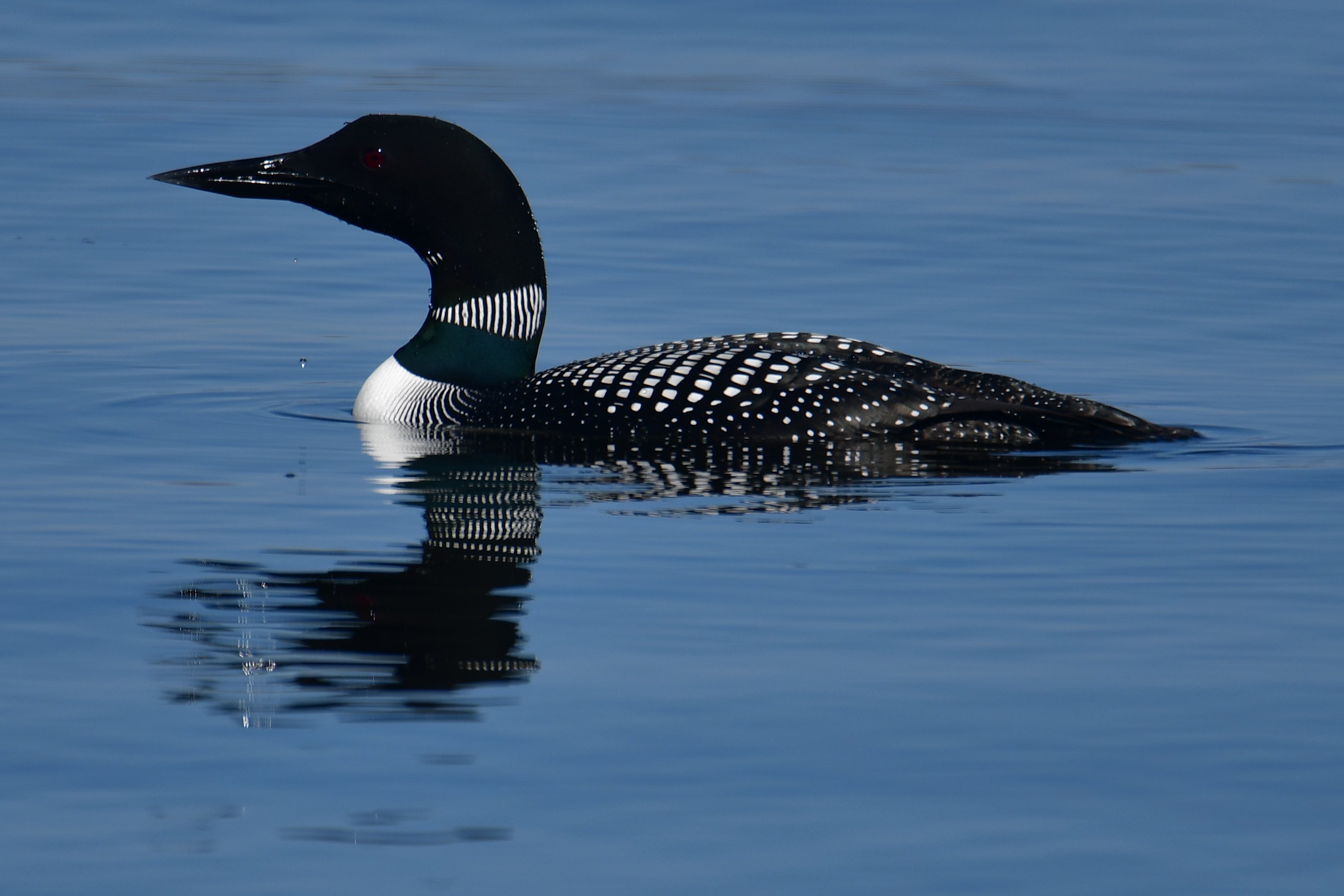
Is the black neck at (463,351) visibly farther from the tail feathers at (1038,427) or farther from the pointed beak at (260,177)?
the tail feathers at (1038,427)

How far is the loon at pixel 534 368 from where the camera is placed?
226 inches

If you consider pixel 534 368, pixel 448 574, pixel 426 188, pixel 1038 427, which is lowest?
pixel 448 574

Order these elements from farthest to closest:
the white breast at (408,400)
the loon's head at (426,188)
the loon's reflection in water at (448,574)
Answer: the loon's head at (426,188)
the white breast at (408,400)
the loon's reflection in water at (448,574)

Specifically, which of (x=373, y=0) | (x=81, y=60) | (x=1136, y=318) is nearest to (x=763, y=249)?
(x=1136, y=318)

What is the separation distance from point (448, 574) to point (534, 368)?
2186 millimetres

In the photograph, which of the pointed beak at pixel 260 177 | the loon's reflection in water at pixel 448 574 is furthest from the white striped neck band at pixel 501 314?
the pointed beak at pixel 260 177

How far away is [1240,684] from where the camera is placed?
361 cm

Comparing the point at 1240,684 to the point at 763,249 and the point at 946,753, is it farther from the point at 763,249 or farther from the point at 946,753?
the point at 763,249

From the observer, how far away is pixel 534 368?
6.46 meters

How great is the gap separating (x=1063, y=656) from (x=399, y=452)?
8.25 ft

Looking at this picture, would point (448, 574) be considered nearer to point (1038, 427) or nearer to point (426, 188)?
point (1038, 427)

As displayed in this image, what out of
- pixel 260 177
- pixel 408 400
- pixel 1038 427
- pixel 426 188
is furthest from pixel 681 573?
pixel 260 177

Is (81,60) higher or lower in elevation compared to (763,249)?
higher

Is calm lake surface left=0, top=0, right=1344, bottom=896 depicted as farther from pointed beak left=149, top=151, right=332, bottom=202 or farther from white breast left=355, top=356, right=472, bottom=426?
pointed beak left=149, top=151, right=332, bottom=202
